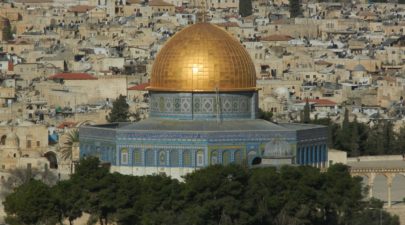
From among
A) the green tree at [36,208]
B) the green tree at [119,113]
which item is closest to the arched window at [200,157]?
the green tree at [36,208]

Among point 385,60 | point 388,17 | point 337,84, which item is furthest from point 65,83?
point 388,17

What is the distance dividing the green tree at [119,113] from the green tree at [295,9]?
59.2 metres

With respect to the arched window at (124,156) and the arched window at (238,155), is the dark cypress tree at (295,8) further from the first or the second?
the arched window at (238,155)

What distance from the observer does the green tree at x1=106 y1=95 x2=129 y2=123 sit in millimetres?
78294

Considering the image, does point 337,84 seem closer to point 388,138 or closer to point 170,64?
point 388,138

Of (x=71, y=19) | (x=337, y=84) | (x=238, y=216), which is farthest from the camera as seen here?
(x=71, y=19)

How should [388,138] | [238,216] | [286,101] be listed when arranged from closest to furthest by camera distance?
[238,216] < [388,138] < [286,101]

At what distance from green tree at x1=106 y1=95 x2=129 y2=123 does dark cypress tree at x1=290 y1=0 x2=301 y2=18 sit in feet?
194

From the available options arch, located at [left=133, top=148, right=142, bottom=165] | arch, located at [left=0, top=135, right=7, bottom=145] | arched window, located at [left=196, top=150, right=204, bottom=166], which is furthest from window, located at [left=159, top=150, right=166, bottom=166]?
arch, located at [left=0, top=135, right=7, bottom=145]

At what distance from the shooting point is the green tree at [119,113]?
78.3 meters

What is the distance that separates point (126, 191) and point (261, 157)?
553 centimetres

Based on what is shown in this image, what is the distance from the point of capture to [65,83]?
335 feet

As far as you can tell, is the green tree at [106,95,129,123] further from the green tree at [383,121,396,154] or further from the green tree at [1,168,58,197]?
the green tree at [1,168,58,197]

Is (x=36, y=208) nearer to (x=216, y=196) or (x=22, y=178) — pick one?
(x=216, y=196)
